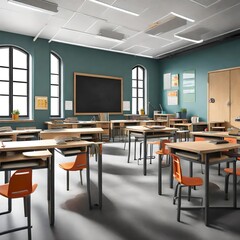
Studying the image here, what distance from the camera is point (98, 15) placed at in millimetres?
5887

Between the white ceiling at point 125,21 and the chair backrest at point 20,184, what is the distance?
448 cm

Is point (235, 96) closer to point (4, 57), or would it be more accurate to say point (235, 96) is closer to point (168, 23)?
point (168, 23)

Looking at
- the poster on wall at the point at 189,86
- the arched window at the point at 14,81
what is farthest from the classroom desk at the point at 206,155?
the poster on wall at the point at 189,86

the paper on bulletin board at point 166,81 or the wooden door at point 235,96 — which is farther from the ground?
the paper on bulletin board at point 166,81

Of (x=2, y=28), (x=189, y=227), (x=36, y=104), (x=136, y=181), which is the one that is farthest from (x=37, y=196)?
(x=2, y=28)

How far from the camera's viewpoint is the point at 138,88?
1035cm

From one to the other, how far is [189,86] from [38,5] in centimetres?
637

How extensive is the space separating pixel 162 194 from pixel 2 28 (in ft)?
22.2

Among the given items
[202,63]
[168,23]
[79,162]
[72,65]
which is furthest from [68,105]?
[79,162]

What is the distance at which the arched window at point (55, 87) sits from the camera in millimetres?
8289

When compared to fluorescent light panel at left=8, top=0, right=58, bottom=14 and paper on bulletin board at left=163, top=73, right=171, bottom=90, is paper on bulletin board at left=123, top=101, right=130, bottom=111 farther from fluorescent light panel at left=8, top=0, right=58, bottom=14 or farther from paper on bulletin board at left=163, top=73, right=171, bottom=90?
fluorescent light panel at left=8, top=0, right=58, bottom=14

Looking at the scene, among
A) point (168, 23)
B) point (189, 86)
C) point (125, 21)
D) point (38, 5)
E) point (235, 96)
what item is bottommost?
point (235, 96)

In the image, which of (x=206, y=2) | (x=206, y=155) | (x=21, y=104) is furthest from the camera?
(x=21, y=104)

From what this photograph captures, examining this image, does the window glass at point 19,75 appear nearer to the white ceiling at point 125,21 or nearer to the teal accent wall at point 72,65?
the teal accent wall at point 72,65
